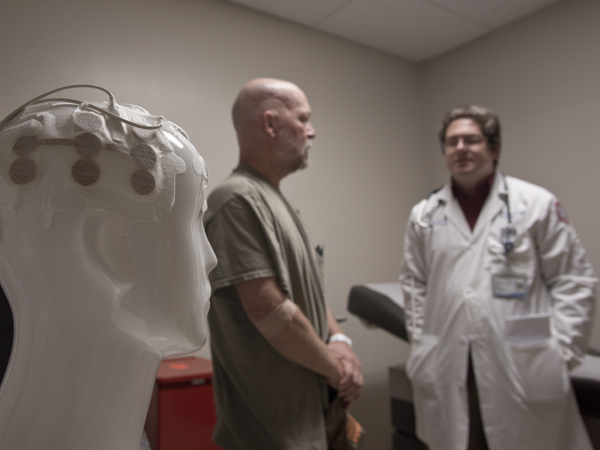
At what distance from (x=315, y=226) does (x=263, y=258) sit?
74.5 inches

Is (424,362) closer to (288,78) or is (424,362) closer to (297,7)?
(288,78)

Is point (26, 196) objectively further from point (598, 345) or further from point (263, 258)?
point (598, 345)

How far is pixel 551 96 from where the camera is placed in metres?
3.11

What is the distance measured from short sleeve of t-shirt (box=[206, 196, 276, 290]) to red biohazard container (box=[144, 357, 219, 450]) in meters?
0.62

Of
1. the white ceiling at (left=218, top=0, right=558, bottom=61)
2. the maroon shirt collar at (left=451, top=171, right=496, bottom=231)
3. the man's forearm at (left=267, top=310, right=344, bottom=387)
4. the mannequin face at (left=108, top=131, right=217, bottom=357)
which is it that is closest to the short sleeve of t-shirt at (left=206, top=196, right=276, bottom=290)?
the man's forearm at (left=267, top=310, right=344, bottom=387)

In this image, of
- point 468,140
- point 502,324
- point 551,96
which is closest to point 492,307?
point 502,324

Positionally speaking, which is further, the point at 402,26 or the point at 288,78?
the point at 402,26

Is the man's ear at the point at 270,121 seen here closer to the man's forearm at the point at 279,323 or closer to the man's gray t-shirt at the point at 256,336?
the man's gray t-shirt at the point at 256,336

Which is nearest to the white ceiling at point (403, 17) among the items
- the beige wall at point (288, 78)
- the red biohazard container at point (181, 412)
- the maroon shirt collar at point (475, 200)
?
the beige wall at point (288, 78)

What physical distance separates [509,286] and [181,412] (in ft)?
4.29

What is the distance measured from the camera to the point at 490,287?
194cm

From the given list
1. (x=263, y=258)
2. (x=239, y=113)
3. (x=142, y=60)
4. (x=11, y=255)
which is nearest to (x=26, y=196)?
(x=11, y=255)

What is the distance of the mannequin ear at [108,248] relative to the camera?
0.65 metres

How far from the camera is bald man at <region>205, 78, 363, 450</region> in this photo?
1.27 meters
